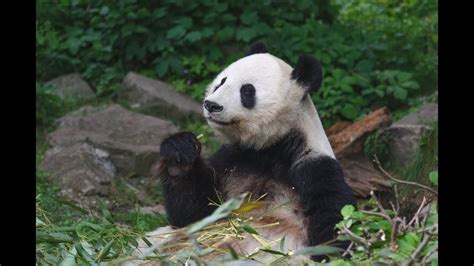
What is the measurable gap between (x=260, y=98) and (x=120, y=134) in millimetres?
3574

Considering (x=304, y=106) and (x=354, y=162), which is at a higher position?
(x=304, y=106)

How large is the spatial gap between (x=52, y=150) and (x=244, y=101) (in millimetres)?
3393

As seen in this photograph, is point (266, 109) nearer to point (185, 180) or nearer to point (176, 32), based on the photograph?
point (185, 180)

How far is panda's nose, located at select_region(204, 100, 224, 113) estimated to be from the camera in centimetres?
478

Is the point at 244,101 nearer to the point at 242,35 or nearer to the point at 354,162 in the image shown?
the point at 354,162

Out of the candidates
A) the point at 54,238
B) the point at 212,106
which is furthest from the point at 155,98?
the point at 54,238

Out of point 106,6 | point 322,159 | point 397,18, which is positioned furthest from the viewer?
point 397,18

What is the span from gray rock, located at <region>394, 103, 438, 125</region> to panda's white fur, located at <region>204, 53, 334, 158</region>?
287 cm

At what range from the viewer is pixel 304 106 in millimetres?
5117

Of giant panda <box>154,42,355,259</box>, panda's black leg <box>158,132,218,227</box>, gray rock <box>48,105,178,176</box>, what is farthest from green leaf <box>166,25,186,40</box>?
panda's black leg <box>158,132,218,227</box>

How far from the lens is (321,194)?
15.4 ft
